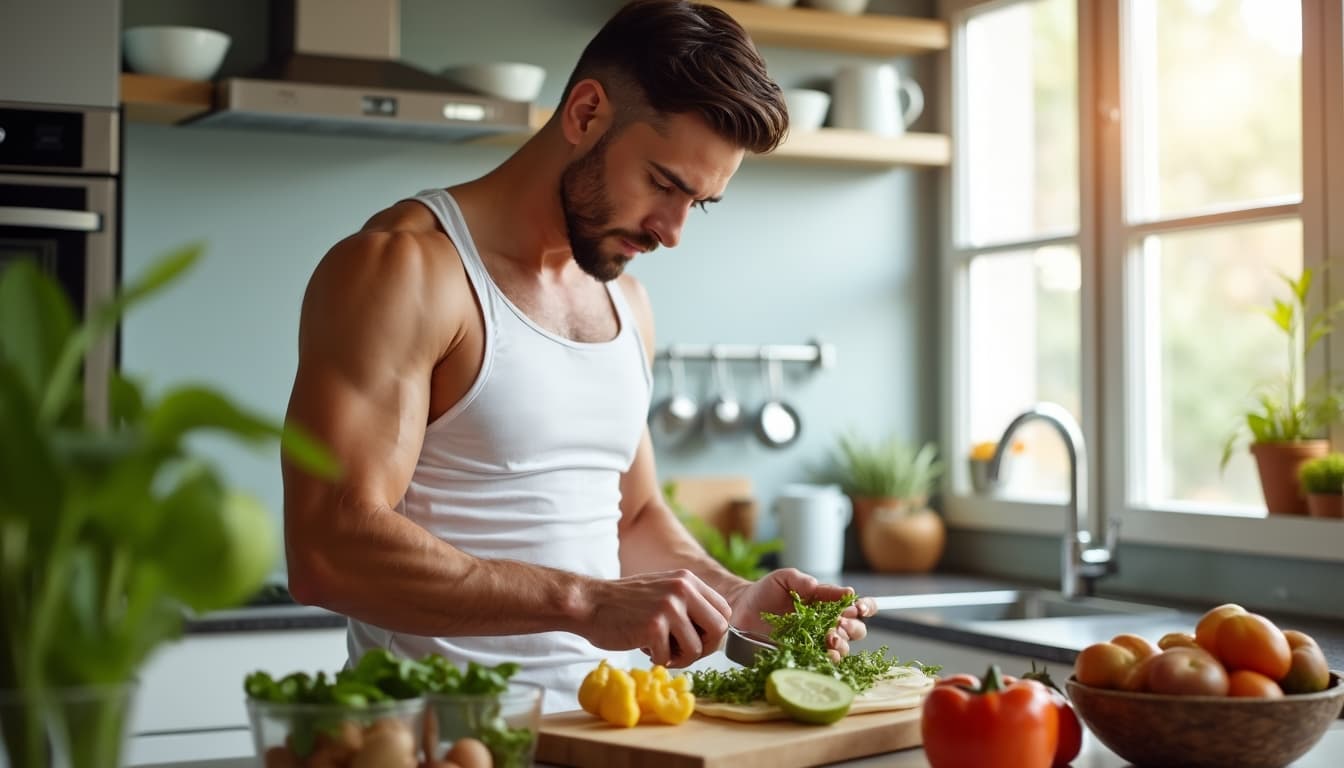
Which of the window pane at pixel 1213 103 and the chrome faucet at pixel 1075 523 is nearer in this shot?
the window pane at pixel 1213 103

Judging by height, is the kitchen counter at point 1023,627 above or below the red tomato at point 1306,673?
below

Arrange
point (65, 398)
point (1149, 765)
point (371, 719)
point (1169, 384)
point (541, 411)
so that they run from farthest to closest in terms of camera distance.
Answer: point (1169, 384), point (541, 411), point (1149, 765), point (371, 719), point (65, 398)

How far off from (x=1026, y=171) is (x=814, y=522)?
3.50 ft

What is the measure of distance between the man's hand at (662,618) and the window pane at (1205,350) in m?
1.92

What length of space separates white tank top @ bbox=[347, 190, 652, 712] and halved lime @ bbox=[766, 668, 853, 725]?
1.57 feet

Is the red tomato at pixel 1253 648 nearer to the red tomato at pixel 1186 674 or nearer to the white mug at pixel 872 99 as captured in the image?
the red tomato at pixel 1186 674

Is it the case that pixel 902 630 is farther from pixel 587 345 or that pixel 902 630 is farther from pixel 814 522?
pixel 587 345

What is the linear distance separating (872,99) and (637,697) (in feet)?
8.33

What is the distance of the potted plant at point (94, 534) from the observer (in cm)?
73

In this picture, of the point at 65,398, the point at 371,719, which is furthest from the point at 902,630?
the point at 65,398

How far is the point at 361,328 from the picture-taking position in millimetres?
1688

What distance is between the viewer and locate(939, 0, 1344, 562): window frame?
299 cm

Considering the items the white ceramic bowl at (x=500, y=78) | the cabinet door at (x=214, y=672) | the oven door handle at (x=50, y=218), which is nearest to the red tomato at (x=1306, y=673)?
the cabinet door at (x=214, y=672)

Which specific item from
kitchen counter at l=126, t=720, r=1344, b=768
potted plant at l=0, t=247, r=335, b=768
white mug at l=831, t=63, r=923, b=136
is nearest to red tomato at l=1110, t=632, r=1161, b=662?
kitchen counter at l=126, t=720, r=1344, b=768
